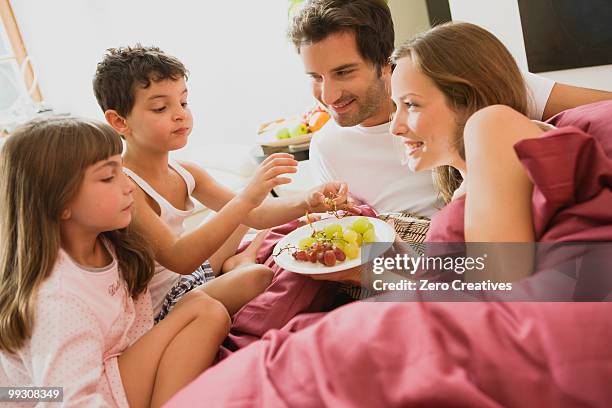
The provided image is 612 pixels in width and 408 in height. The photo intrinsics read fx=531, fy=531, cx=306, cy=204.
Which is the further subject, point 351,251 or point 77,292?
point 351,251

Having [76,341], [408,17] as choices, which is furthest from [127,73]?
[408,17]

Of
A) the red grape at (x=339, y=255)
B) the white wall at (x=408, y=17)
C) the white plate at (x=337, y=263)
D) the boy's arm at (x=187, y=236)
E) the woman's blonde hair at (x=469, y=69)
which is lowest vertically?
the white plate at (x=337, y=263)

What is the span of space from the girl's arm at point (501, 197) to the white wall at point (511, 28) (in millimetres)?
1218

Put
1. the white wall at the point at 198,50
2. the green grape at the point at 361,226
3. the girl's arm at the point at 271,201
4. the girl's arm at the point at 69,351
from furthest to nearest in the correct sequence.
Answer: the white wall at the point at 198,50, the girl's arm at the point at 271,201, the green grape at the point at 361,226, the girl's arm at the point at 69,351

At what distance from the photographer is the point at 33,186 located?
114 cm

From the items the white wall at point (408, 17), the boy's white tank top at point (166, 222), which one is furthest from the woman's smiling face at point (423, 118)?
the white wall at point (408, 17)

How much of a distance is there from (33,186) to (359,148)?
1.00 m

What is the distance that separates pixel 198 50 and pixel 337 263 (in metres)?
2.59

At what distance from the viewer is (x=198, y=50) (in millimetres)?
3412

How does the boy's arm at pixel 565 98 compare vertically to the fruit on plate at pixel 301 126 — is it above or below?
above

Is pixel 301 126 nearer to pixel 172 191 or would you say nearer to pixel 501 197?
pixel 172 191

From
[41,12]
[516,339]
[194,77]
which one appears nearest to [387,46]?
[516,339]

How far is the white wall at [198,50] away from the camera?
3.07 m

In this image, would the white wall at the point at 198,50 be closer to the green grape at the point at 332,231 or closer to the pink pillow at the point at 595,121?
the green grape at the point at 332,231
